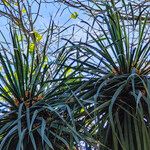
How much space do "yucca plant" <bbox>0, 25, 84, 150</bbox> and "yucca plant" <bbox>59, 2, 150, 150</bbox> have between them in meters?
0.09

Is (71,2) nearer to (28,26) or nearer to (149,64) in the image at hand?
(28,26)

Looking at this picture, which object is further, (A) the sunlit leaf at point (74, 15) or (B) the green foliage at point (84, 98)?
(A) the sunlit leaf at point (74, 15)

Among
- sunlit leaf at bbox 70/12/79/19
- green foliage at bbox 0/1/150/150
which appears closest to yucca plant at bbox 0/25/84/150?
green foliage at bbox 0/1/150/150

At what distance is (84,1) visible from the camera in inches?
117

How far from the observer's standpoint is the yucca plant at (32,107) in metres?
1.73

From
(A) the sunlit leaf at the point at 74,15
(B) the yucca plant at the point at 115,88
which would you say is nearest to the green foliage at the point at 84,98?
(B) the yucca plant at the point at 115,88

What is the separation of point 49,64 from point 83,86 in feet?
0.63

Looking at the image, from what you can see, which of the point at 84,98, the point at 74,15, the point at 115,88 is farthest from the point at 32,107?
the point at 74,15

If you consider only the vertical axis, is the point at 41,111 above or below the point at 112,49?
below

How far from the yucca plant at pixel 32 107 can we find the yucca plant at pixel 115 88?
0.09 metres

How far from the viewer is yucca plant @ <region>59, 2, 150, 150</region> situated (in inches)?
68.1

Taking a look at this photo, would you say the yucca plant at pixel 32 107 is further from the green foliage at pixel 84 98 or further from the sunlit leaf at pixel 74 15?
the sunlit leaf at pixel 74 15

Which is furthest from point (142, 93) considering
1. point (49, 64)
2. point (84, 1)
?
point (84, 1)

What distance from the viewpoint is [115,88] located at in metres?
1.85
